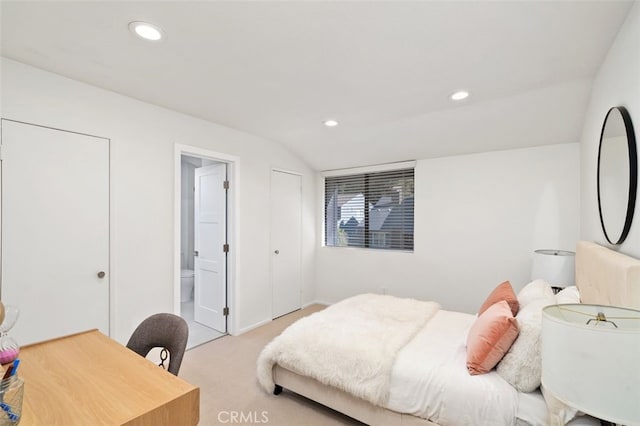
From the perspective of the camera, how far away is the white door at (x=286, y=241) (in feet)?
13.5

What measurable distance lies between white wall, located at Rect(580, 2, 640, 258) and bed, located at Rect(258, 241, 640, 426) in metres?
0.19

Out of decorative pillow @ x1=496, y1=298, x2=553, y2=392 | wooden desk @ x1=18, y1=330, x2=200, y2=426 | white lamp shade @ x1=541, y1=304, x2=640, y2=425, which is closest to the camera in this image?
white lamp shade @ x1=541, y1=304, x2=640, y2=425

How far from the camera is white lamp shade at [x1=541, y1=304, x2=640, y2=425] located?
0.80 metres

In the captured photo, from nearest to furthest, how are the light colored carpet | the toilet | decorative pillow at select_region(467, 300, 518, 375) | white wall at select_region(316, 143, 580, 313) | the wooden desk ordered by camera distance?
the wooden desk, decorative pillow at select_region(467, 300, 518, 375), the light colored carpet, white wall at select_region(316, 143, 580, 313), the toilet

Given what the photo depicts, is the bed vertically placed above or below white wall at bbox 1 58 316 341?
below

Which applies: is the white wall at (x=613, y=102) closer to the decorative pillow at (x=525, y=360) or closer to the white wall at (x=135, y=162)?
the decorative pillow at (x=525, y=360)

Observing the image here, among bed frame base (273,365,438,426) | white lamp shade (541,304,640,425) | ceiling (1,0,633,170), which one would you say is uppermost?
ceiling (1,0,633,170)

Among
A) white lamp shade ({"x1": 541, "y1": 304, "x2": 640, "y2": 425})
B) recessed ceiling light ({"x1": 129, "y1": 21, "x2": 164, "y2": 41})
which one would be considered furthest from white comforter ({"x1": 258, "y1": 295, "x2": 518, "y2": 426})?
recessed ceiling light ({"x1": 129, "y1": 21, "x2": 164, "y2": 41})

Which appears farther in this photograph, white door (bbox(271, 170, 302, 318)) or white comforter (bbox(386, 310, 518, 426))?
white door (bbox(271, 170, 302, 318))

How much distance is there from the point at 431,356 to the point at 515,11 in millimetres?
2046

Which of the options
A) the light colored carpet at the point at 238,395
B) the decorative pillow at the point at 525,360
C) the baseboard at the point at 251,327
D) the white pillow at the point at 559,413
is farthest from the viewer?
the baseboard at the point at 251,327

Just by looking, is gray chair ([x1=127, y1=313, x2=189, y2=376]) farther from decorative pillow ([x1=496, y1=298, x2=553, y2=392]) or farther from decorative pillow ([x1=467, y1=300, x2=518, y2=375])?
decorative pillow ([x1=496, y1=298, x2=553, y2=392])

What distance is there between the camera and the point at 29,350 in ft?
4.59

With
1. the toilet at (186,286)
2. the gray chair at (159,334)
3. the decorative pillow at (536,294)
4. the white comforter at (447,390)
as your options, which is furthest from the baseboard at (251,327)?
the decorative pillow at (536,294)
